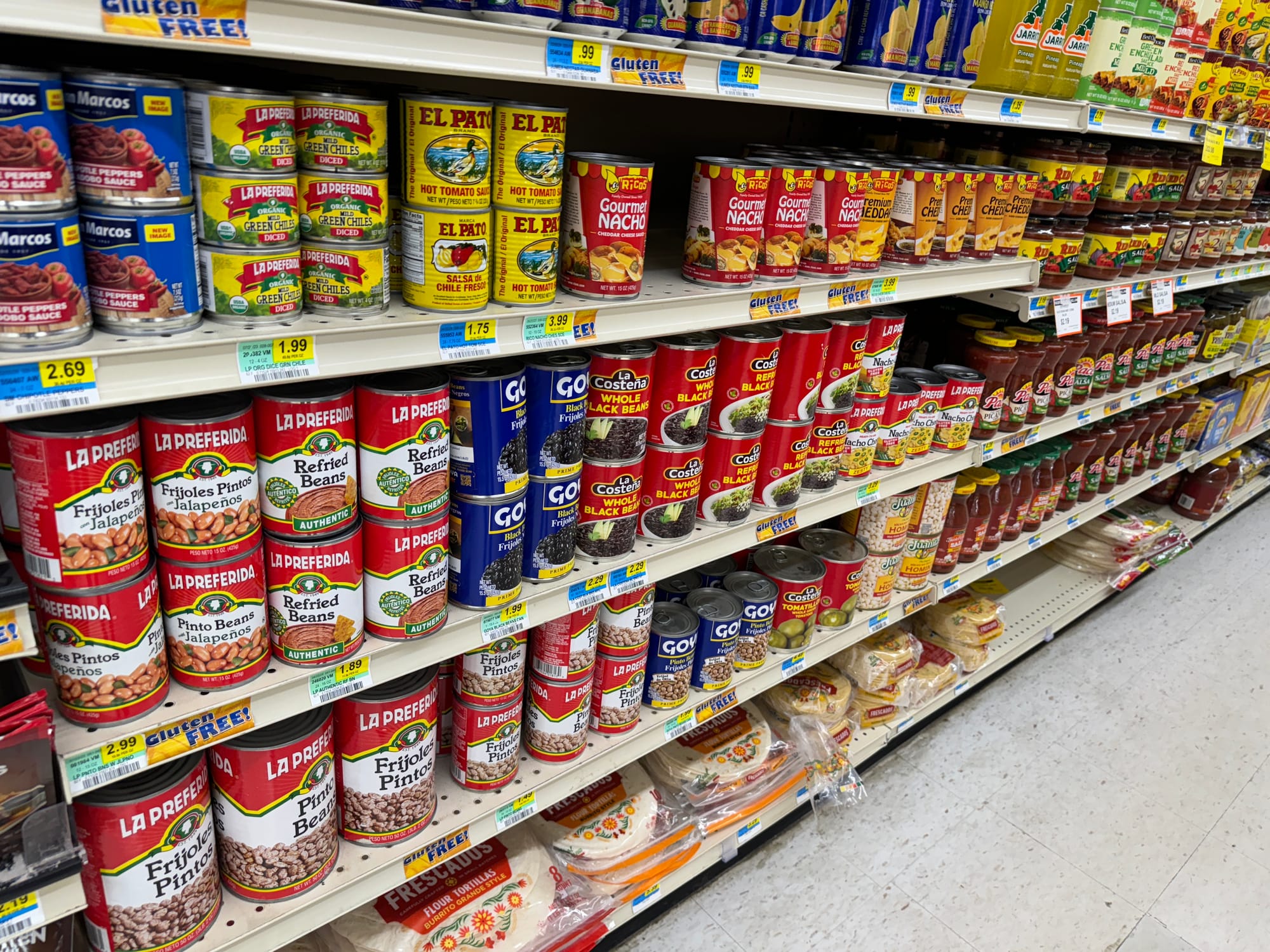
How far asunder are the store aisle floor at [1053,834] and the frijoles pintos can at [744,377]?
4.09ft

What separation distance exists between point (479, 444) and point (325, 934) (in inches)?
42.3

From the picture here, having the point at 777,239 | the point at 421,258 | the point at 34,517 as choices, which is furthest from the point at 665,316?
the point at 34,517

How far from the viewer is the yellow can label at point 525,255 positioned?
3.78 feet

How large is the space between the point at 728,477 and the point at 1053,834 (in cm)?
161

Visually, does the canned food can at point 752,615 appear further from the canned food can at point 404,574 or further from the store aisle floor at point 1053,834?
the canned food can at point 404,574

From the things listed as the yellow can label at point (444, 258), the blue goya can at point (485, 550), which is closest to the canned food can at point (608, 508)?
the blue goya can at point (485, 550)

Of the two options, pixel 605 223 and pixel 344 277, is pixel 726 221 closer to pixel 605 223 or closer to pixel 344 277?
pixel 605 223

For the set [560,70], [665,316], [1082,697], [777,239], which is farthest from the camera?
[1082,697]

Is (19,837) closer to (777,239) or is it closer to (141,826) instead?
(141,826)

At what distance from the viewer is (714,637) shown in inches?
73.5

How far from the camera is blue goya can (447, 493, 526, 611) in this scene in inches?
51.4

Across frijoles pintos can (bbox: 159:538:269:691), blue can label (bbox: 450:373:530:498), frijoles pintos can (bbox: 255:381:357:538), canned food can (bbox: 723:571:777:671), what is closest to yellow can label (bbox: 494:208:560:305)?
blue can label (bbox: 450:373:530:498)

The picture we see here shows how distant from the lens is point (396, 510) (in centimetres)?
120

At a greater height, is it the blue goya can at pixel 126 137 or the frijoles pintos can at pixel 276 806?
the blue goya can at pixel 126 137
